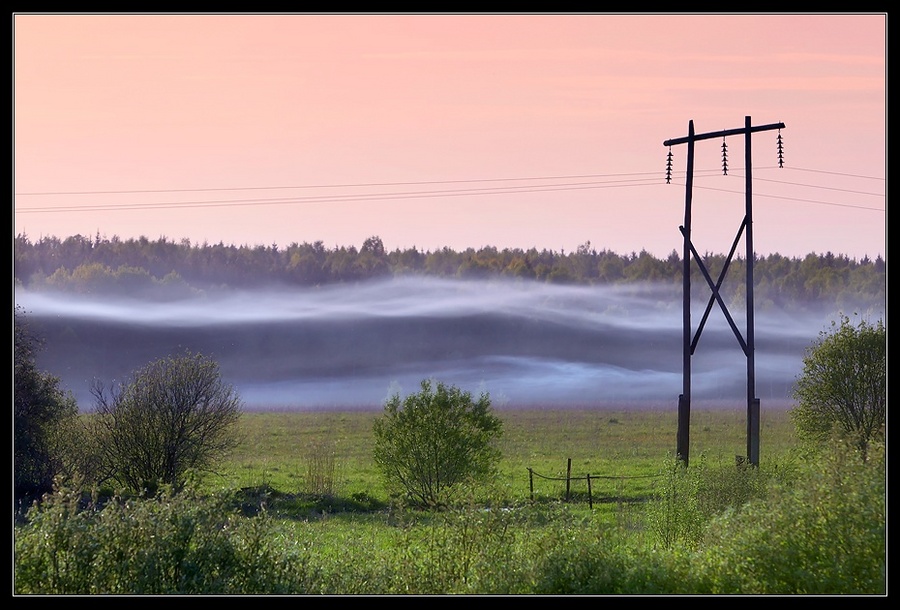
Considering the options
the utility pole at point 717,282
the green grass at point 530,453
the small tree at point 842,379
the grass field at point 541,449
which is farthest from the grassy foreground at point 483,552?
the small tree at point 842,379

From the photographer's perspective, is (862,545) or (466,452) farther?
(466,452)

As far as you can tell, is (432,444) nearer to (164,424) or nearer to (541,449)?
(164,424)

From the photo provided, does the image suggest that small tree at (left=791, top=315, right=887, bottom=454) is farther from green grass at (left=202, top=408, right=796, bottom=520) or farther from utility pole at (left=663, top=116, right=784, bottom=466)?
utility pole at (left=663, top=116, right=784, bottom=466)

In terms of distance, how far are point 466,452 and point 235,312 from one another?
7171 cm

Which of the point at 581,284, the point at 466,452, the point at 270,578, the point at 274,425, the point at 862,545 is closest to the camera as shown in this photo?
the point at 862,545

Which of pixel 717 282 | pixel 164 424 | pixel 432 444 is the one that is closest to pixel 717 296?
pixel 717 282

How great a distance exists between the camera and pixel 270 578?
52.6 ft

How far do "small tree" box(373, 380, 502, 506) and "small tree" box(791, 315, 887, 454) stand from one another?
11938mm

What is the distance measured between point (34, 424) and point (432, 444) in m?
13.7

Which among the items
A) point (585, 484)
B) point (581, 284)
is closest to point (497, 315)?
point (581, 284)

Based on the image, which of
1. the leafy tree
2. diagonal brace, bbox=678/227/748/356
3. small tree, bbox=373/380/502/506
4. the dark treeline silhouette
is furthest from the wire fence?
the dark treeline silhouette

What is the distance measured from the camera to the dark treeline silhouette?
86.4 meters

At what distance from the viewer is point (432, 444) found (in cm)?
3597
